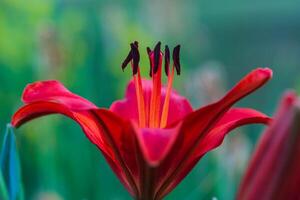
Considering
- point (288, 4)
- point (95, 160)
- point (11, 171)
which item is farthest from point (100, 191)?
point (288, 4)

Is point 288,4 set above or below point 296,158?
below

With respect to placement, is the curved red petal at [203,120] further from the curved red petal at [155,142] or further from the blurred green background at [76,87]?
the blurred green background at [76,87]

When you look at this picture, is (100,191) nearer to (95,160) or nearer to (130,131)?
(95,160)

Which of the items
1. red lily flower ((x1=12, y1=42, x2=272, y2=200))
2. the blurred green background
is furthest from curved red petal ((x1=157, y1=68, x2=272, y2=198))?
the blurred green background

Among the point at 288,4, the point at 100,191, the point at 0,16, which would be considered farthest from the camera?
the point at 288,4

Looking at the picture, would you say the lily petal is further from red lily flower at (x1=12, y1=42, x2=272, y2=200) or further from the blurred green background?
the blurred green background

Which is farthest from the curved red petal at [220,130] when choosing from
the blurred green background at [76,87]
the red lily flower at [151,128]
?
the blurred green background at [76,87]
